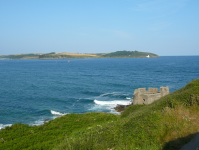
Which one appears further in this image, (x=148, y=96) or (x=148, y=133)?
(x=148, y=96)

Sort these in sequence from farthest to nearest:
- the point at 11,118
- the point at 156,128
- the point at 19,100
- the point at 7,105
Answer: the point at 19,100 < the point at 7,105 < the point at 11,118 < the point at 156,128

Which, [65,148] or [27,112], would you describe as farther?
[27,112]

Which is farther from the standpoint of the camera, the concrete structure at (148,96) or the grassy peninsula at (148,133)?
the concrete structure at (148,96)

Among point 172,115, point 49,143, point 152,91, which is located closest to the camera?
point 172,115

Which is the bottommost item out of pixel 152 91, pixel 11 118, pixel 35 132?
pixel 11 118

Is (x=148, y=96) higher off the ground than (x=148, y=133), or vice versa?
(x=148, y=133)

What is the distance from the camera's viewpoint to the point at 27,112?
28.2 meters

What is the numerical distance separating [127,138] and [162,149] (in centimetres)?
167

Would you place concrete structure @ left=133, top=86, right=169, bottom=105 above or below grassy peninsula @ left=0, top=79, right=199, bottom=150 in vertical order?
below

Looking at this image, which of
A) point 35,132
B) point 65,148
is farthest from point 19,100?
point 65,148

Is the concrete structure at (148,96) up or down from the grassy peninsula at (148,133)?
down

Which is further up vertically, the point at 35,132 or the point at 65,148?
the point at 65,148

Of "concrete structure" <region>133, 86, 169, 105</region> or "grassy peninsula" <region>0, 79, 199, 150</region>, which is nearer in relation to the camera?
"grassy peninsula" <region>0, 79, 199, 150</region>

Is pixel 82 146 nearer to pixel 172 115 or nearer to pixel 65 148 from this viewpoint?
pixel 65 148
